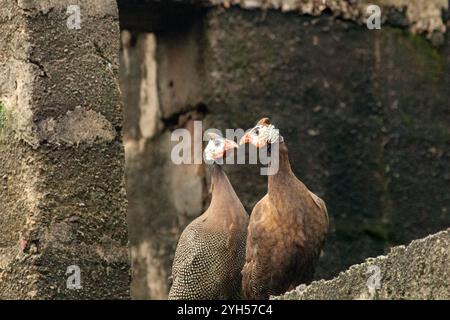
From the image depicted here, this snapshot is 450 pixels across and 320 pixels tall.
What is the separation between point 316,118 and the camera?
25.9 ft

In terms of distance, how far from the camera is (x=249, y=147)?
7711 millimetres

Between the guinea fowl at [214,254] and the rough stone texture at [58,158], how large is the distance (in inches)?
11.7

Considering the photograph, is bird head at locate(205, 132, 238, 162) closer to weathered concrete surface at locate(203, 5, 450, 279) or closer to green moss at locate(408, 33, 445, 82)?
weathered concrete surface at locate(203, 5, 450, 279)

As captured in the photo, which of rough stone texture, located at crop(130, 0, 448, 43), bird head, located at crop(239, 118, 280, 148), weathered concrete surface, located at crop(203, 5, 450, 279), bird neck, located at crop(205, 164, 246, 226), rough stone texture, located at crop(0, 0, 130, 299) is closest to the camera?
rough stone texture, located at crop(0, 0, 130, 299)

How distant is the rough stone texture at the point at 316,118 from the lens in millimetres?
7746

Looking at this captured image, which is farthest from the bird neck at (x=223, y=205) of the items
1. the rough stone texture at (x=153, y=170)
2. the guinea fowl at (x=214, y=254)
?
the rough stone texture at (x=153, y=170)

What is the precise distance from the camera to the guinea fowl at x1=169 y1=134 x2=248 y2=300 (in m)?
6.46

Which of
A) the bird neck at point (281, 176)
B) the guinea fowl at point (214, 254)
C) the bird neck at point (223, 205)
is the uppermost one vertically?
the bird neck at point (281, 176)

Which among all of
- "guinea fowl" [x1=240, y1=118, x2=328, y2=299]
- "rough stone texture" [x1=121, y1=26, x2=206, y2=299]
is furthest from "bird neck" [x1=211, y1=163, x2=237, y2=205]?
"rough stone texture" [x1=121, y1=26, x2=206, y2=299]

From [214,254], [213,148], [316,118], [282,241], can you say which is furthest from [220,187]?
[316,118]

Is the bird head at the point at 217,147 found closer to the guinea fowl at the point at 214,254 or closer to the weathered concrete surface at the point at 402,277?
the guinea fowl at the point at 214,254

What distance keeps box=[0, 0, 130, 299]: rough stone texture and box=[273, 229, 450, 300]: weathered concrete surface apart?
56.9 inches
